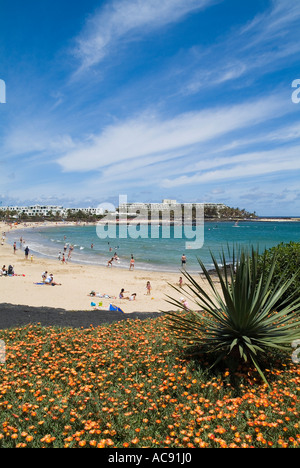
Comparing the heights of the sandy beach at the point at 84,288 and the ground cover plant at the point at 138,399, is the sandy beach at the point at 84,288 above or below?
below

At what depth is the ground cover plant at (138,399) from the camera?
3336 mm

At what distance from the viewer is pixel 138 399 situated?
4.14 meters

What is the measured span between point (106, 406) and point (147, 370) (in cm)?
122

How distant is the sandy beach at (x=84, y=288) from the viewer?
14.8m

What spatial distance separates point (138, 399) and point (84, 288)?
652 inches

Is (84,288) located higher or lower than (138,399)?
lower

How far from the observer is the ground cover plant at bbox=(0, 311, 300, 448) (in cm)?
334

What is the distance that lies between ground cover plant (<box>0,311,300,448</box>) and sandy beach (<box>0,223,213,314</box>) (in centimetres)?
310

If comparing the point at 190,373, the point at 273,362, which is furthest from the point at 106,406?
the point at 273,362

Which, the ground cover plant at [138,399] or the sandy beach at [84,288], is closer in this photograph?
the ground cover plant at [138,399]

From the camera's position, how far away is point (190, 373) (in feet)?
15.9

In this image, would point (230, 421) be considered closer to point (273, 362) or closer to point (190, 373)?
point (190, 373)

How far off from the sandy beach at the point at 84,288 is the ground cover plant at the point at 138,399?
3.10 metres
